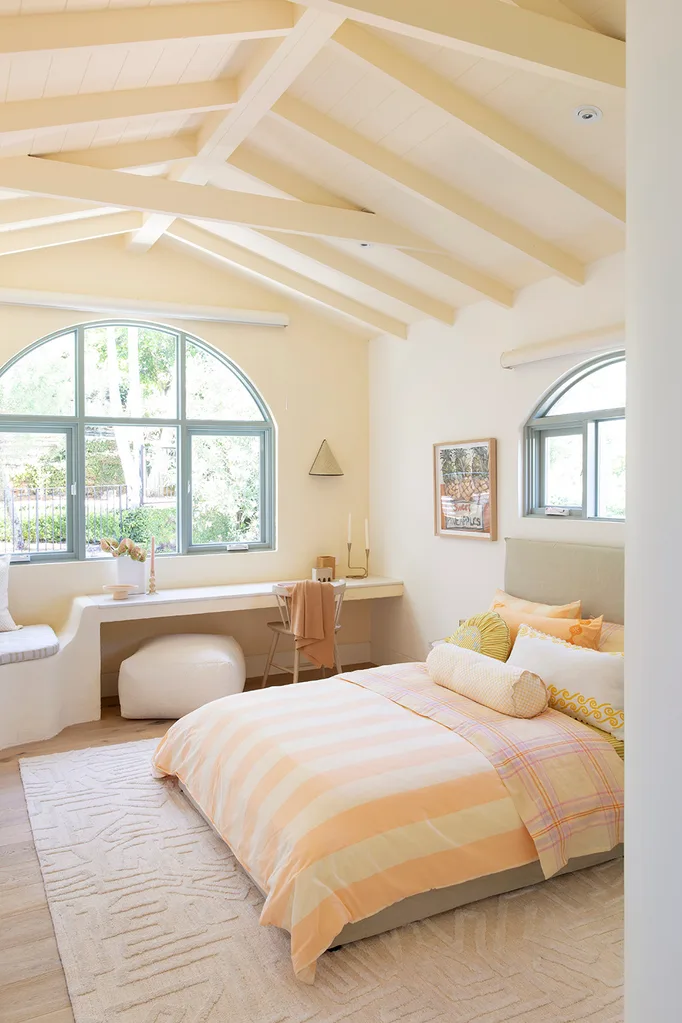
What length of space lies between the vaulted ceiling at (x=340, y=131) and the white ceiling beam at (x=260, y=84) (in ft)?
0.03

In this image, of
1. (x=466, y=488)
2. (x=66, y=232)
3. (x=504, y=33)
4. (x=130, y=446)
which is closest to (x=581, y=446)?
(x=466, y=488)

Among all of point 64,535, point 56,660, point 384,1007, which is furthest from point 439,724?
point 64,535

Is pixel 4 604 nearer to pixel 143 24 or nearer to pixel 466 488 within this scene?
pixel 466 488

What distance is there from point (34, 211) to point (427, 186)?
6.79ft

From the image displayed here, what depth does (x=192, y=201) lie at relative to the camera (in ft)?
12.8

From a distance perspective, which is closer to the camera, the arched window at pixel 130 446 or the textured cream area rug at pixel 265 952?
the textured cream area rug at pixel 265 952

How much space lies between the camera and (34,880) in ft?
9.57

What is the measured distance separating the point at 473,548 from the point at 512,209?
2119 mm

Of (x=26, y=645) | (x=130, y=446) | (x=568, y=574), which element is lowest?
(x=26, y=645)

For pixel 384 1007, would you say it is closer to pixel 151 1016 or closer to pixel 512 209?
pixel 151 1016

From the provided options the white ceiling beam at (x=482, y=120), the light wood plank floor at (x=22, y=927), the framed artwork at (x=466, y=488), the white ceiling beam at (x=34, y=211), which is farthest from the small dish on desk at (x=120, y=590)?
the white ceiling beam at (x=482, y=120)

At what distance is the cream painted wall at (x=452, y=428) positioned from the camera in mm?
4293

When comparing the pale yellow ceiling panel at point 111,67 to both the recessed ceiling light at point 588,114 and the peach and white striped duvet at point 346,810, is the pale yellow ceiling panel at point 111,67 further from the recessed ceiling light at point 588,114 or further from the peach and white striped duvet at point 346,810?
the peach and white striped duvet at point 346,810

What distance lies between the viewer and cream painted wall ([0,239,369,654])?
17.0 feet
